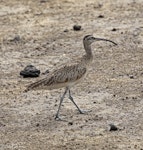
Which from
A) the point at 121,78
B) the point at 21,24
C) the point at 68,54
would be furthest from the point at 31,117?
the point at 21,24

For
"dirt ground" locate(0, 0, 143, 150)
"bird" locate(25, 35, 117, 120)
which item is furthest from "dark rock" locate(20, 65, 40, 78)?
"bird" locate(25, 35, 117, 120)

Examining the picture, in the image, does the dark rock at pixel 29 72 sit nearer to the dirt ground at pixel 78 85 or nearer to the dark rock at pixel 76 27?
the dirt ground at pixel 78 85

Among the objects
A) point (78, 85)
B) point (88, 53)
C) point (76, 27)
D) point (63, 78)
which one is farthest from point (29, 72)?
point (76, 27)

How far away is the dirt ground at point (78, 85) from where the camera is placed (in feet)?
42.9

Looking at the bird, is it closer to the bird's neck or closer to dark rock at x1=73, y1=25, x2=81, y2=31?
the bird's neck

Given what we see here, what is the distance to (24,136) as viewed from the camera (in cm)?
1320

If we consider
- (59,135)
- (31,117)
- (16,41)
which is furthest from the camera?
(16,41)

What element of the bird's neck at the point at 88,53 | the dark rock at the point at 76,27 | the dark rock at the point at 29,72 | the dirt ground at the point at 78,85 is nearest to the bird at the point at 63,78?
the bird's neck at the point at 88,53

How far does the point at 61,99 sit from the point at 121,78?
249cm

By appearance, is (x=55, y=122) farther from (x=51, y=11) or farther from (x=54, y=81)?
(x=51, y=11)

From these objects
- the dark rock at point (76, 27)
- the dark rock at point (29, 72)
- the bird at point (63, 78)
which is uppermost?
the bird at point (63, 78)

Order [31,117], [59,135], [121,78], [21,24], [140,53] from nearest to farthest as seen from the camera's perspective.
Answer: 1. [59,135]
2. [31,117]
3. [121,78]
4. [140,53]
5. [21,24]

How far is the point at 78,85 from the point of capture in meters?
16.1

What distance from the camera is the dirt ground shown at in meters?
13.1
